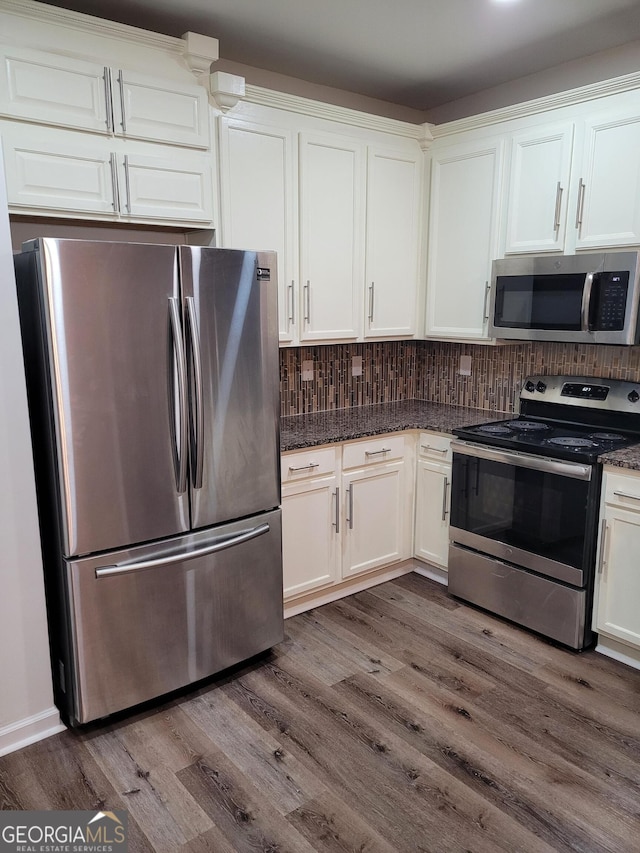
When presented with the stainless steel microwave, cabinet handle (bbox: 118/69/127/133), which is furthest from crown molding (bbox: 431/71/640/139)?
cabinet handle (bbox: 118/69/127/133)

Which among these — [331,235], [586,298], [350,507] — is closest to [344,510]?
[350,507]

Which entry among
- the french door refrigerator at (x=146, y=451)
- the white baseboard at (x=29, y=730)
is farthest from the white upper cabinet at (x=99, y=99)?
the white baseboard at (x=29, y=730)

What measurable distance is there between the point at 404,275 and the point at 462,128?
786mm

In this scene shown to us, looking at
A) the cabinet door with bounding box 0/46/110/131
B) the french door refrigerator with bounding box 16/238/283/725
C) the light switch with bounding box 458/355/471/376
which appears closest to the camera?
the french door refrigerator with bounding box 16/238/283/725

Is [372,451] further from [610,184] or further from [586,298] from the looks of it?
[610,184]

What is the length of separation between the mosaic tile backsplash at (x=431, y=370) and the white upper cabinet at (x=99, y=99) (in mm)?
1239

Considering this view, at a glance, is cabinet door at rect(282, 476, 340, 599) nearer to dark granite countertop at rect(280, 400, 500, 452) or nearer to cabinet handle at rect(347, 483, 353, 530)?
cabinet handle at rect(347, 483, 353, 530)

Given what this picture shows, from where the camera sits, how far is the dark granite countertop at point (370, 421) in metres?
3.04

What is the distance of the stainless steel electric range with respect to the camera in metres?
2.72

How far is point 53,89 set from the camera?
2.25 metres

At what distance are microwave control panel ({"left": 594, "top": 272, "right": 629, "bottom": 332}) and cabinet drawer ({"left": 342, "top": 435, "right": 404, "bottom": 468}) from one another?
111cm

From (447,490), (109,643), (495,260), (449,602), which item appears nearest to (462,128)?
(495,260)

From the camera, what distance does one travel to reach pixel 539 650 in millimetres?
2820

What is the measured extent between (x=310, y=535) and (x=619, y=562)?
1350mm
